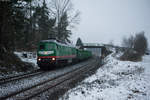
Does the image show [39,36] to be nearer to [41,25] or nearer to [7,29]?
[41,25]

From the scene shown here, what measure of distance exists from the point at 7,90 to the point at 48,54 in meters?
6.47

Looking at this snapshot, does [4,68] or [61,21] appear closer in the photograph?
[4,68]

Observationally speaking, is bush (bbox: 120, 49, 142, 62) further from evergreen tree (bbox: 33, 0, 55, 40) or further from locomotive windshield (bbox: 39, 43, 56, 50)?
evergreen tree (bbox: 33, 0, 55, 40)

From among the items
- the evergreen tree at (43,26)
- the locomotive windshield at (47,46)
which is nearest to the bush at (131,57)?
Answer: the locomotive windshield at (47,46)

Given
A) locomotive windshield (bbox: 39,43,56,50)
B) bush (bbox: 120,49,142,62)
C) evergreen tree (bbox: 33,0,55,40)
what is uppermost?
evergreen tree (bbox: 33,0,55,40)

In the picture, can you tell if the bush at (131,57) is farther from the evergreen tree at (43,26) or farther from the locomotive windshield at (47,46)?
the evergreen tree at (43,26)

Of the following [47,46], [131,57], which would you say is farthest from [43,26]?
[131,57]

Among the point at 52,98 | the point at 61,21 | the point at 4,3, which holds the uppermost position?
the point at 61,21

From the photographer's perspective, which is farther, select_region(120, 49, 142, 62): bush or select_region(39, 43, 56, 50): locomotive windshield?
select_region(120, 49, 142, 62): bush

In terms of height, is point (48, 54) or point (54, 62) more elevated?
point (48, 54)

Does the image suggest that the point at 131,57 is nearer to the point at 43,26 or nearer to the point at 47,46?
the point at 47,46

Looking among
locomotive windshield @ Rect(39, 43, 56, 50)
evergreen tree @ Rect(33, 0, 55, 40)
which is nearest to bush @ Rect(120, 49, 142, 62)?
locomotive windshield @ Rect(39, 43, 56, 50)

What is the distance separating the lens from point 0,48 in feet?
31.3

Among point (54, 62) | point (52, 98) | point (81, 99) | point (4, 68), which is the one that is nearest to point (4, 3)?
point (4, 68)
